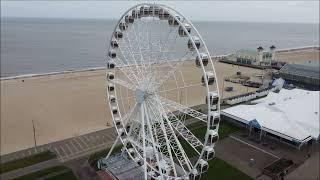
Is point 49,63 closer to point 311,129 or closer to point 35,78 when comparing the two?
point 35,78

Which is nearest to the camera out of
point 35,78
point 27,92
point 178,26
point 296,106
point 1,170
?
point 178,26

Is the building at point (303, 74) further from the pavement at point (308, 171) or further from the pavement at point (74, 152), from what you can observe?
the pavement at point (74, 152)

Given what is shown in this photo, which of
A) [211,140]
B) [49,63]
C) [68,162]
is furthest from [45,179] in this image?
[49,63]

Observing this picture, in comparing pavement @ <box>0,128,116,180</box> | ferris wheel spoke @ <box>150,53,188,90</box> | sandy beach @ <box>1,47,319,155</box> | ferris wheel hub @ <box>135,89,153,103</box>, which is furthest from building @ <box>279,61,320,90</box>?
ferris wheel hub @ <box>135,89,153,103</box>

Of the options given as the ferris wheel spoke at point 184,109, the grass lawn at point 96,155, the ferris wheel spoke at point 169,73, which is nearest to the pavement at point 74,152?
the grass lawn at point 96,155

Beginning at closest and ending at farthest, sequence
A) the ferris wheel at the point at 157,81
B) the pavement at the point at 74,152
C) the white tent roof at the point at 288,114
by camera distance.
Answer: the ferris wheel at the point at 157,81 < the pavement at the point at 74,152 < the white tent roof at the point at 288,114

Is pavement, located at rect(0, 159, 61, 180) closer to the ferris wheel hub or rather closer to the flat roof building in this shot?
the ferris wheel hub

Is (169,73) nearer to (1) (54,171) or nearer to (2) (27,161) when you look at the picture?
(1) (54,171)
